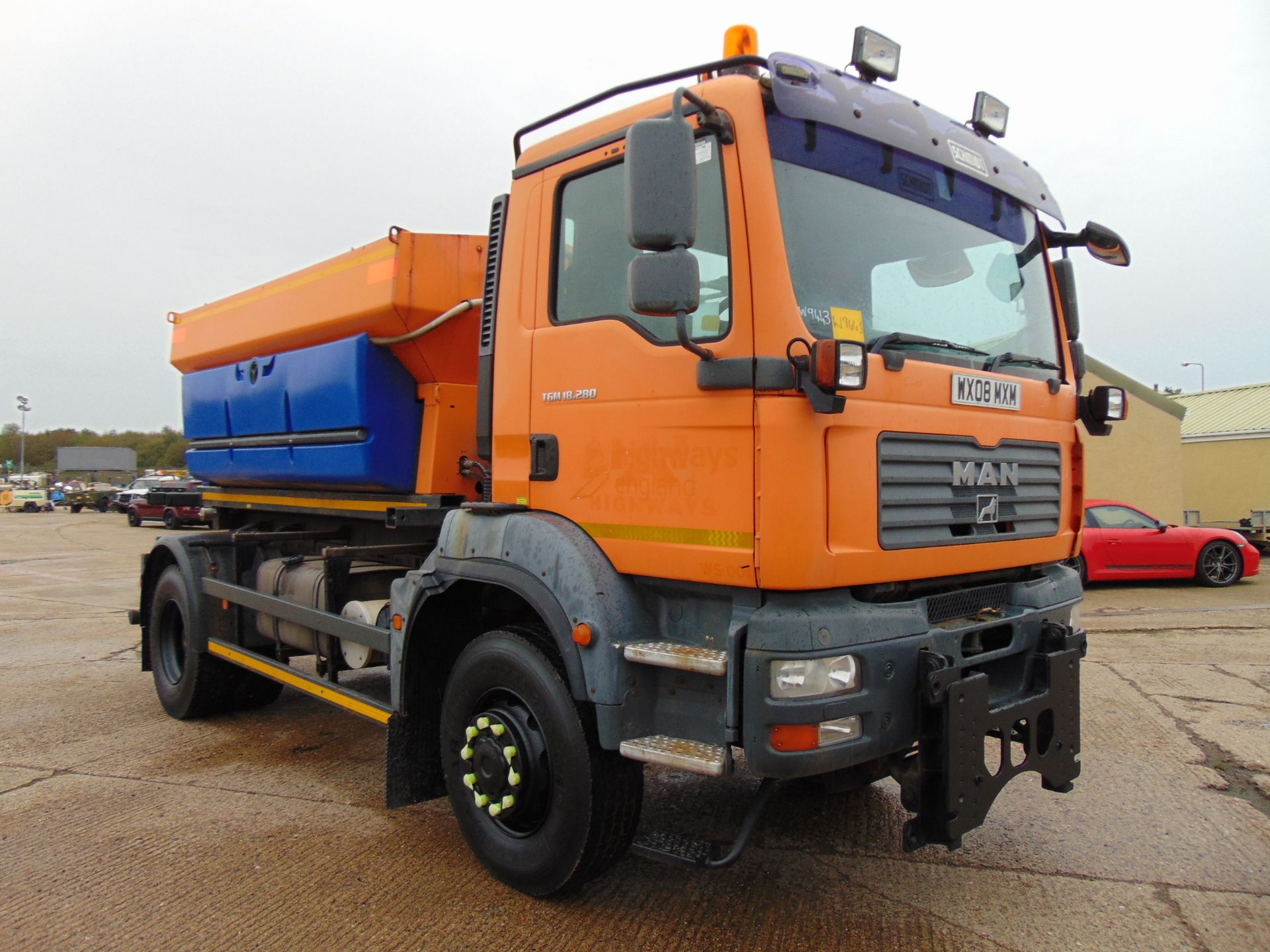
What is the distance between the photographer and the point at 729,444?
2920 mm

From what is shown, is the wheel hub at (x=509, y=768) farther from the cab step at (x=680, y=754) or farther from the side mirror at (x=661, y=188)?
the side mirror at (x=661, y=188)

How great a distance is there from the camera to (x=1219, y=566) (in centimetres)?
1317

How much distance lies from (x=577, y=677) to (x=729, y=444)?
950 millimetres

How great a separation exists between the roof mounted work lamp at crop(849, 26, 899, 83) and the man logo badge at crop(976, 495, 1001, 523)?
1.55 meters

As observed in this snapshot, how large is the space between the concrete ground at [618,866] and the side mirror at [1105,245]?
2.56 m

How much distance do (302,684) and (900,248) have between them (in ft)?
12.1

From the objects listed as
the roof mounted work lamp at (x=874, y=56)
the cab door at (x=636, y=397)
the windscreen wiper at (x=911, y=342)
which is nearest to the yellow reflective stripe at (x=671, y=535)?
the cab door at (x=636, y=397)

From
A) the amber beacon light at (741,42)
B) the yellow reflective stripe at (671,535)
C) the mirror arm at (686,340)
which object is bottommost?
the yellow reflective stripe at (671,535)

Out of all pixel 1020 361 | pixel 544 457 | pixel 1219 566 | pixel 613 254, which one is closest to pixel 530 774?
pixel 544 457

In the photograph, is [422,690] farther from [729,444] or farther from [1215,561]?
[1215,561]

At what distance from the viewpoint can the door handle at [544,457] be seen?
3520mm

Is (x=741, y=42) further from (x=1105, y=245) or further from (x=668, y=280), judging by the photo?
(x=1105, y=245)

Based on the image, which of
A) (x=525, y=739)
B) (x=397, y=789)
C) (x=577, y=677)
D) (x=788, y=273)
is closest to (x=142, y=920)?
(x=397, y=789)

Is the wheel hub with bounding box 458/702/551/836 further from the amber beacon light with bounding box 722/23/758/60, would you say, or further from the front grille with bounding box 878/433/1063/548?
the amber beacon light with bounding box 722/23/758/60
